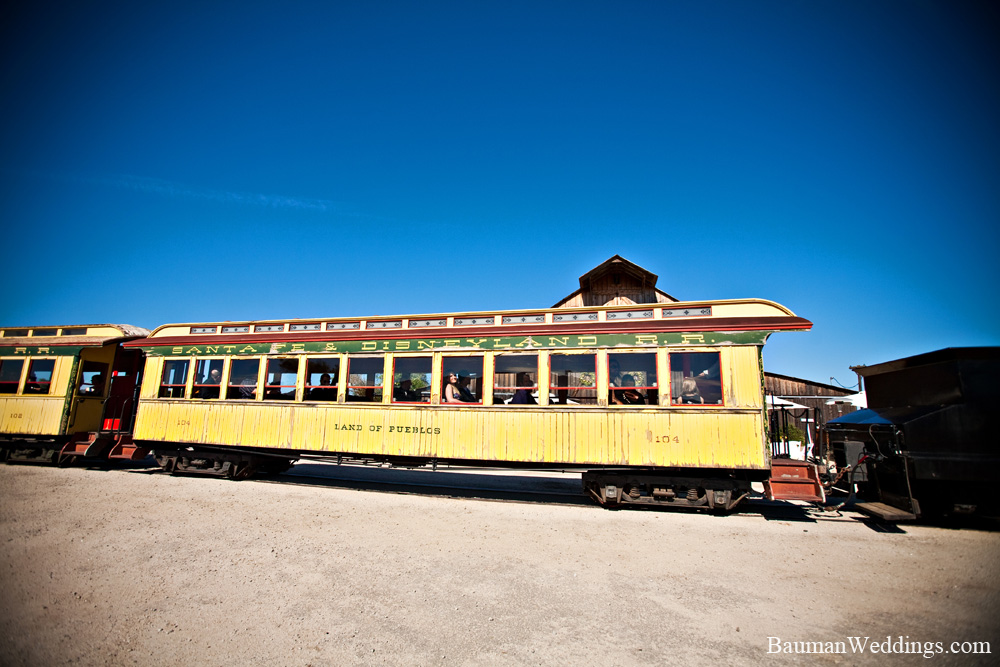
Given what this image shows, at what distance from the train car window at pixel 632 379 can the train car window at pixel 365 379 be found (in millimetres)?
4869

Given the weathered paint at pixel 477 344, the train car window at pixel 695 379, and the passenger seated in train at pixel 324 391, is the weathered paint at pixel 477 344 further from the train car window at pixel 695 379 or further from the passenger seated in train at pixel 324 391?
the passenger seated in train at pixel 324 391

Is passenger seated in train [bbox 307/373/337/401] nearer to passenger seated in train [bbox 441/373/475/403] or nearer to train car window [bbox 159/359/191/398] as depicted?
passenger seated in train [bbox 441/373/475/403]

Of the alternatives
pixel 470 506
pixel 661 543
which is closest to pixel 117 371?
pixel 470 506

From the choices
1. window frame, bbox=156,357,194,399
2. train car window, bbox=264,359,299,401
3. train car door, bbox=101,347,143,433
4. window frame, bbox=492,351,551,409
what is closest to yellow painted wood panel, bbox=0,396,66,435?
train car door, bbox=101,347,143,433

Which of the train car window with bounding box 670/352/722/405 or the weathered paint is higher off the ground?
the weathered paint

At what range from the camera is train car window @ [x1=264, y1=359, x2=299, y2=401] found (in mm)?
10430

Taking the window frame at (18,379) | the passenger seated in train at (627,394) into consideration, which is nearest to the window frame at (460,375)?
the passenger seated in train at (627,394)

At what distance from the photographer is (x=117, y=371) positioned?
13.5m

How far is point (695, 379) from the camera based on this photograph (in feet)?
27.2

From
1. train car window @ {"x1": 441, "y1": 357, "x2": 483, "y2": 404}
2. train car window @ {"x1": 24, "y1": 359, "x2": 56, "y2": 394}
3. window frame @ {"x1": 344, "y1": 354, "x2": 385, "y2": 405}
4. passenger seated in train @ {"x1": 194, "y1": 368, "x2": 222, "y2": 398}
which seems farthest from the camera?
train car window @ {"x1": 24, "y1": 359, "x2": 56, "y2": 394}

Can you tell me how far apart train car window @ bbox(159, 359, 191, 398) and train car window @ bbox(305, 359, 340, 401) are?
11.5 feet

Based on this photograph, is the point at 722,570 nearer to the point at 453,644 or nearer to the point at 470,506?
the point at 453,644

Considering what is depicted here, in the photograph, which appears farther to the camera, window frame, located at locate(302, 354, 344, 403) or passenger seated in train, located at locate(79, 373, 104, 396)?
passenger seated in train, located at locate(79, 373, 104, 396)

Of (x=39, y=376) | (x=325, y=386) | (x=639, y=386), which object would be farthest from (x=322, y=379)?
(x=39, y=376)
